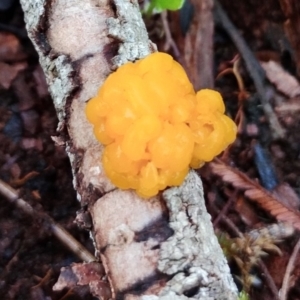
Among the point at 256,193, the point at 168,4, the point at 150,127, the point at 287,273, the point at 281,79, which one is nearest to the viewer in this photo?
the point at 150,127

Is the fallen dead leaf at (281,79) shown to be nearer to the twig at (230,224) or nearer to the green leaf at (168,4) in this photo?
the green leaf at (168,4)

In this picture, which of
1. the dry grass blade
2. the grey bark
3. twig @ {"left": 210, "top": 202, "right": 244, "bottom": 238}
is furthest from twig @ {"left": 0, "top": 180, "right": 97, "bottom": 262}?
the dry grass blade

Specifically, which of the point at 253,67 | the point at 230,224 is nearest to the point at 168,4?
the point at 253,67

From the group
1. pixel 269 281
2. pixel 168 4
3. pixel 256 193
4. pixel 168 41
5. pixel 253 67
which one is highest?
pixel 168 4

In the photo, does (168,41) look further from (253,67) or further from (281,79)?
(281,79)

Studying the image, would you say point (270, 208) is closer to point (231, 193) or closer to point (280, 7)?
point (231, 193)

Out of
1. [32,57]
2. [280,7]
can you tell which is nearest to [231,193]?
[280,7]

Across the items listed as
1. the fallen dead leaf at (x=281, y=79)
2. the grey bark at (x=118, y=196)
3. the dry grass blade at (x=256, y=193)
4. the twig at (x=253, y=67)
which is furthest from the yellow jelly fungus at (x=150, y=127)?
the fallen dead leaf at (x=281, y=79)
